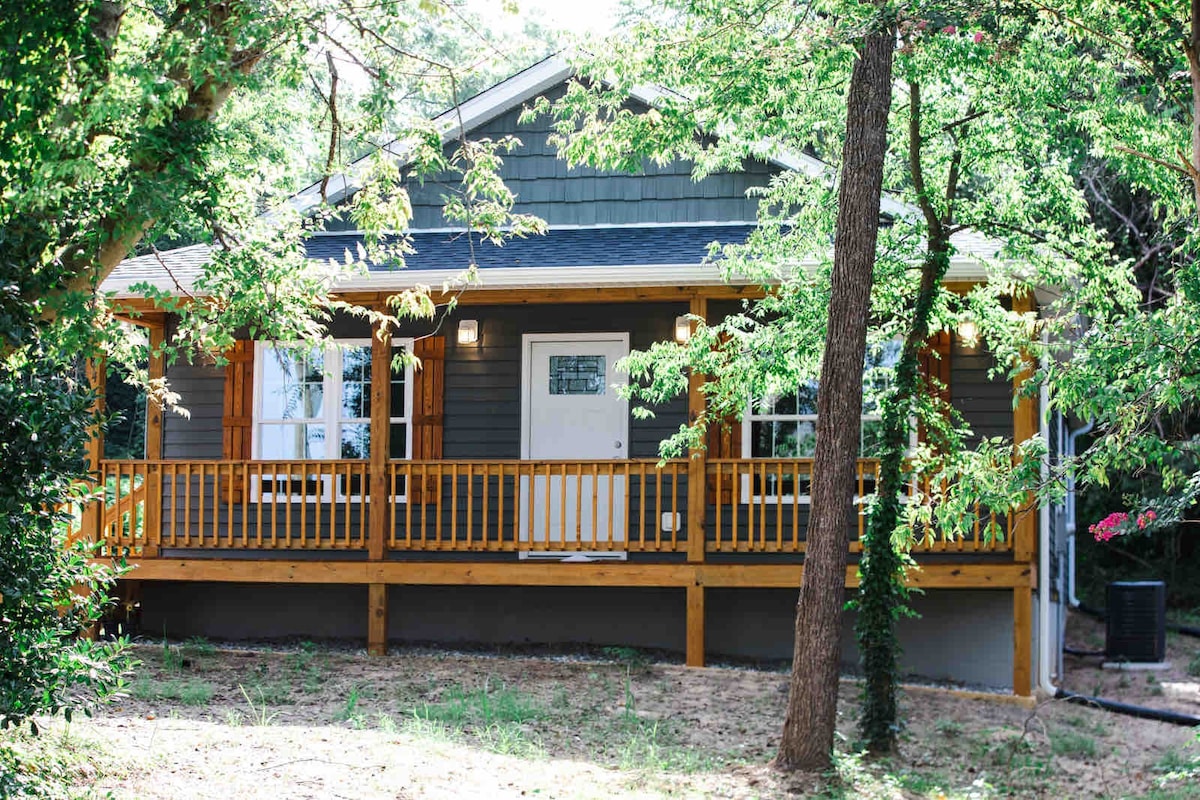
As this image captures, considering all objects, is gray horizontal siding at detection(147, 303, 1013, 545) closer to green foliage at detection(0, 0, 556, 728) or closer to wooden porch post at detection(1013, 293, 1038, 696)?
wooden porch post at detection(1013, 293, 1038, 696)

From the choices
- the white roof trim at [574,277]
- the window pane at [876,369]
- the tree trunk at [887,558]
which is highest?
the white roof trim at [574,277]

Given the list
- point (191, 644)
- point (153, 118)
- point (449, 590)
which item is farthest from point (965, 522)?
point (191, 644)

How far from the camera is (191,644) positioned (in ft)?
38.1

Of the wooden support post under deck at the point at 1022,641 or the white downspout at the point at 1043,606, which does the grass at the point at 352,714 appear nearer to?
the wooden support post under deck at the point at 1022,641

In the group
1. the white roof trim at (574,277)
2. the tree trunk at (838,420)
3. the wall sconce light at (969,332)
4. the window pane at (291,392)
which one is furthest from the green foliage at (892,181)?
the window pane at (291,392)

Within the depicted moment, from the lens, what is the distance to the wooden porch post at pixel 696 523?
35.0ft

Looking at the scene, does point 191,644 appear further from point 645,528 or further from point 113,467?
point 645,528

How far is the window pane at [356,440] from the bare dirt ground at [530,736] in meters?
1.85

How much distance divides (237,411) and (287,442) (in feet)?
1.88

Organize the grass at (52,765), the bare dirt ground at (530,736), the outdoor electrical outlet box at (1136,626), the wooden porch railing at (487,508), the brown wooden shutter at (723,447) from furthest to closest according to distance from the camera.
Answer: the outdoor electrical outlet box at (1136,626)
the brown wooden shutter at (723,447)
the wooden porch railing at (487,508)
the bare dirt ground at (530,736)
the grass at (52,765)

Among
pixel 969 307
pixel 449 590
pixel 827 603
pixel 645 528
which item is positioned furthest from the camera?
pixel 449 590

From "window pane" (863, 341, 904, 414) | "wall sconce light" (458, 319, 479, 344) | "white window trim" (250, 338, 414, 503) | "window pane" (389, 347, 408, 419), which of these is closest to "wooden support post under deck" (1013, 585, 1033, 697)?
"window pane" (863, 341, 904, 414)

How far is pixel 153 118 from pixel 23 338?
1123 mm

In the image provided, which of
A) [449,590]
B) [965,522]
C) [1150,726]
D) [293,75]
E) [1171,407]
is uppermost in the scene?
[293,75]
